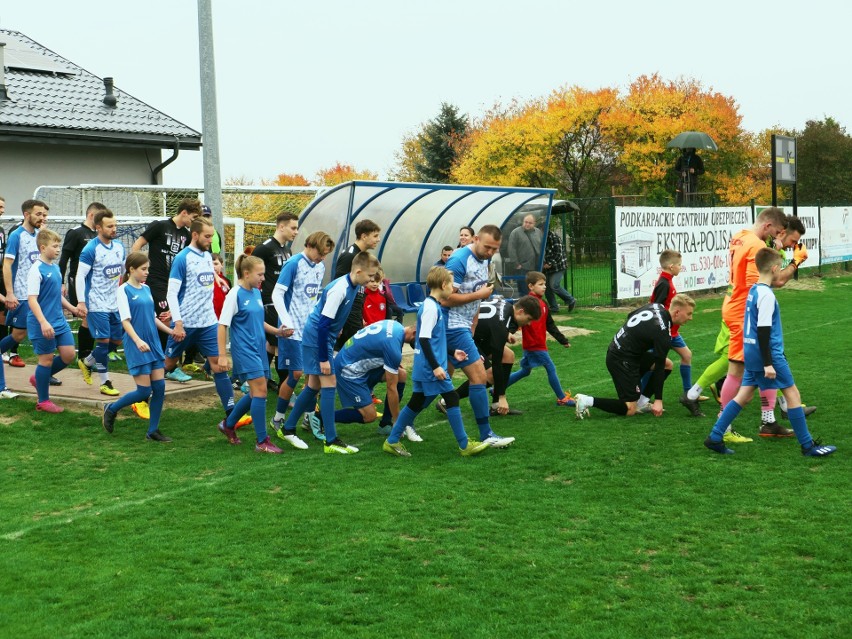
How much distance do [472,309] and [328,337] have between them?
127 cm

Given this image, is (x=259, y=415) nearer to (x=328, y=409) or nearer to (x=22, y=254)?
(x=328, y=409)

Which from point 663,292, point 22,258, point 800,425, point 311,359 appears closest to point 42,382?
point 22,258

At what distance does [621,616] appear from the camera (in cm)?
440

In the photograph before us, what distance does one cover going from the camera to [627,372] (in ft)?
29.2

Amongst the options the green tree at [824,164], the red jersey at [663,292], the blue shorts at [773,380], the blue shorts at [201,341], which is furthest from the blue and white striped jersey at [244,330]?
the green tree at [824,164]

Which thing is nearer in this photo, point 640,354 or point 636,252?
point 640,354

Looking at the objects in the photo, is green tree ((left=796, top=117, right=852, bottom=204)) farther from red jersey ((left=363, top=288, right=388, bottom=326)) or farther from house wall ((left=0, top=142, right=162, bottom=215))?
red jersey ((left=363, top=288, right=388, bottom=326))

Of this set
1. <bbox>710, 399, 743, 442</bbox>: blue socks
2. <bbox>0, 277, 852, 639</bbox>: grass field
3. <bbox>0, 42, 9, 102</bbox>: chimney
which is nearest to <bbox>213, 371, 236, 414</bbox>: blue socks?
<bbox>0, 277, 852, 639</bbox>: grass field

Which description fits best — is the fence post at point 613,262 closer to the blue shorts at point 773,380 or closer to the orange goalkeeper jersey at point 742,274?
the orange goalkeeper jersey at point 742,274

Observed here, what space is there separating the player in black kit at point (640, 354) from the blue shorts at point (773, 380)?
142 centimetres

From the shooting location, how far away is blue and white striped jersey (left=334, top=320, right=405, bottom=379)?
7.84 m

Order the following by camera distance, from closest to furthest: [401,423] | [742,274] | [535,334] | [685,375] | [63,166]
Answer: [401,423]
[742,274]
[685,375]
[535,334]
[63,166]

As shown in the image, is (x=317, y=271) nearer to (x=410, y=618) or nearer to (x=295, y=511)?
(x=295, y=511)

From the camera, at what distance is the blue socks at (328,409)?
7.71 meters
